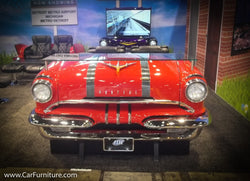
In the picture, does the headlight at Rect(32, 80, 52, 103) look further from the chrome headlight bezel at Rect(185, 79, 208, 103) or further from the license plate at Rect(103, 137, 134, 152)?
the chrome headlight bezel at Rect(185, 79, 208, 103)

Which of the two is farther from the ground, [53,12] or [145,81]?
[53,12]

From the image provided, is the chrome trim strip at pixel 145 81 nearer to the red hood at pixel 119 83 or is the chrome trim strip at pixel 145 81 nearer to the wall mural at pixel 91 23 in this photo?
the red hood at pixel 119 83

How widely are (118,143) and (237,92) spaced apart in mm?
3153

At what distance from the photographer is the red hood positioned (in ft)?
6.98

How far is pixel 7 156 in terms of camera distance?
8.47 feet

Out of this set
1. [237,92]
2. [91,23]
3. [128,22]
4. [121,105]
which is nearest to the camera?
[121,105]

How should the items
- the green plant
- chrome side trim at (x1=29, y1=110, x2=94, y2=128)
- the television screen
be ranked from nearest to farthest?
chrome side trim at (x1=29, y1=110, x2=94, y2=128) → the green plant → the television screen

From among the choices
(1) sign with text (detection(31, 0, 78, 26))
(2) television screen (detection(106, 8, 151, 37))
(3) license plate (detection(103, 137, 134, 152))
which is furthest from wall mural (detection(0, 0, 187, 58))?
(3) license plate (detection(103, 137, 134, 152))

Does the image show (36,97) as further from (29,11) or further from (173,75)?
(29,11)

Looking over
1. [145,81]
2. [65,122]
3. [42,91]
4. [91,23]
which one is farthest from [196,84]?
[91,23]

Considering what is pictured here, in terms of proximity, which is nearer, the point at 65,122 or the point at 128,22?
the point at 65,122

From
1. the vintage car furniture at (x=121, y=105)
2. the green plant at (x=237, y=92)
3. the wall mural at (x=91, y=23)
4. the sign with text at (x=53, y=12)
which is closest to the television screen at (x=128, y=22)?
the wall mural at (x=91, y=23)

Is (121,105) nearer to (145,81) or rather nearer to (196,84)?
(145,81)

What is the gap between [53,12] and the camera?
876 centimetres
